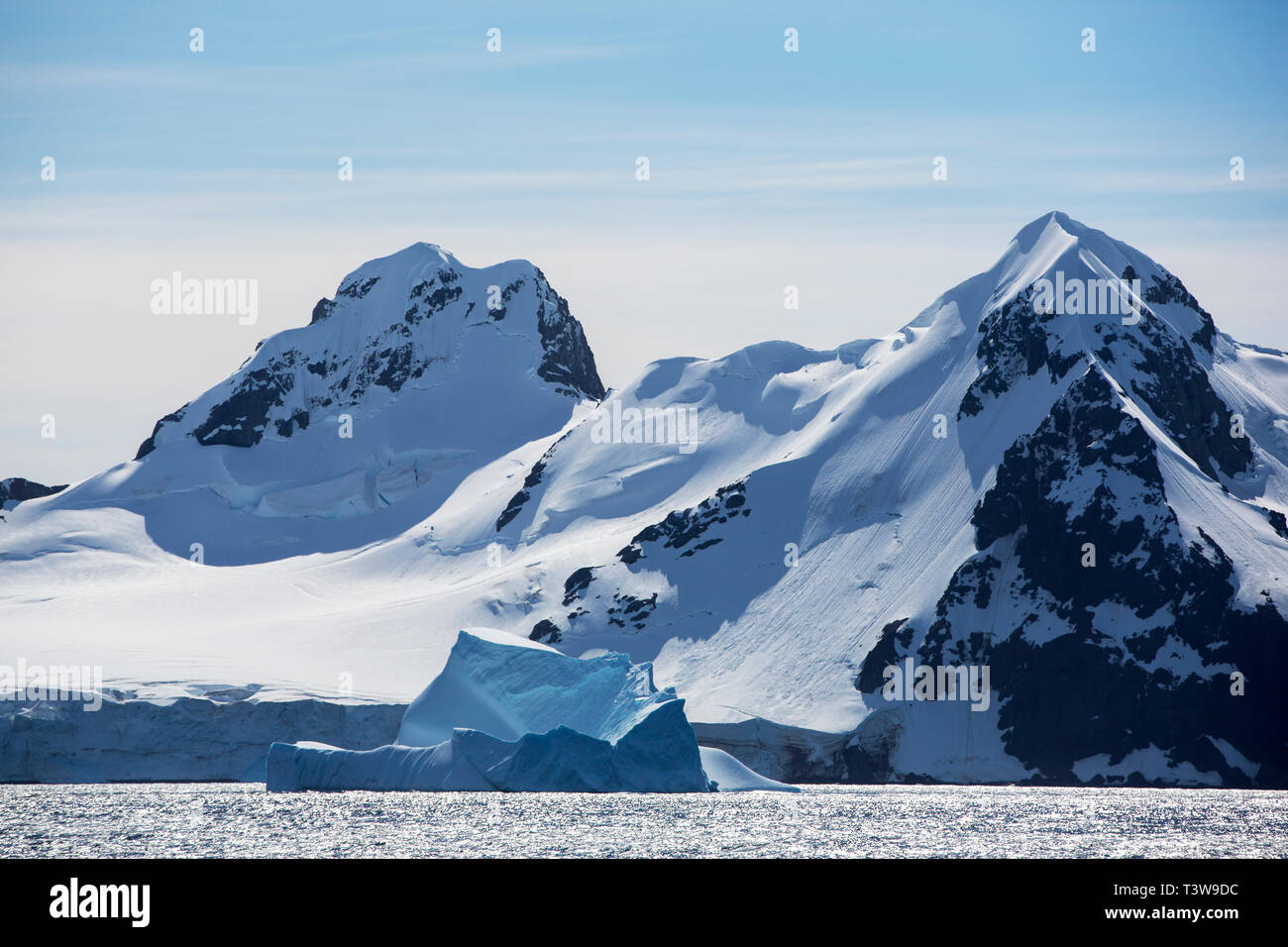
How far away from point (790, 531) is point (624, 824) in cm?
7023

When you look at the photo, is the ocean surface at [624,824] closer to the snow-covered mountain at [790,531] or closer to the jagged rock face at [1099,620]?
the jagged rock face at [1099,620]

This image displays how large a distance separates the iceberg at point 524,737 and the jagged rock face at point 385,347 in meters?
99.4

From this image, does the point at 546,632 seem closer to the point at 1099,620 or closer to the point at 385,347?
the point at 1099,620

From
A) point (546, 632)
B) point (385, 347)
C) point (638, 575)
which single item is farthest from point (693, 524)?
point (385, 347)

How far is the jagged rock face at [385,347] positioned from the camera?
189125mm

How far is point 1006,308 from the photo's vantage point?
144 m

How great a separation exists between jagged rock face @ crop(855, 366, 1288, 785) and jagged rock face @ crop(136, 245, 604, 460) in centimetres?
7403

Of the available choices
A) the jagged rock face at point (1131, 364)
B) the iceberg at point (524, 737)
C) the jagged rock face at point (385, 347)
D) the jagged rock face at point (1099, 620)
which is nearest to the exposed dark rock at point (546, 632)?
the jagged rock face at point (1099, 620)

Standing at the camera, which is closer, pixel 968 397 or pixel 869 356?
pixel 968 397

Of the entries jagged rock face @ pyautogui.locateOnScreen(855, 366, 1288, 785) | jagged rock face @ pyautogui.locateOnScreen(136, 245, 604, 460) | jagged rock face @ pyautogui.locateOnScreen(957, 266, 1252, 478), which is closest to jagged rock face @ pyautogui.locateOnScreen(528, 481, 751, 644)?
jagged rock face @ pyautogui.locateOnScreen(957, 266, 1252, 478)
